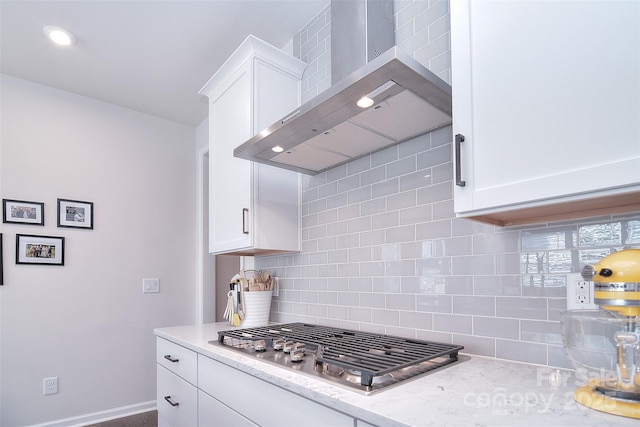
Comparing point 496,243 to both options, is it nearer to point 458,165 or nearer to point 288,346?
point 458,165

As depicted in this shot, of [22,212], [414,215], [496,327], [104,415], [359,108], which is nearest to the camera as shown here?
[496,327]

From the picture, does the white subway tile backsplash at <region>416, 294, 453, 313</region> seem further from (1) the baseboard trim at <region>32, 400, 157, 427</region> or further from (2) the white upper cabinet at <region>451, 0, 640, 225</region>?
(1) the baseboard trim at <region>32, 400, 157, 427</region>

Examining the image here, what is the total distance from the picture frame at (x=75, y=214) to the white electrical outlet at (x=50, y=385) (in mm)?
1194

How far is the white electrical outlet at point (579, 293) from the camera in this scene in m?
1.14

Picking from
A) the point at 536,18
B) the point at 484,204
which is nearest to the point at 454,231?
the point at 484,204

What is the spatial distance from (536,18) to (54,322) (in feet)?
11.9

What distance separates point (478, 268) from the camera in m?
1.43

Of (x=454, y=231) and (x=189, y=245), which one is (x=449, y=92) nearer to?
(x=454, y=231)

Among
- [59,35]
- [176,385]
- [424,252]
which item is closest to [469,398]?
[424,252]

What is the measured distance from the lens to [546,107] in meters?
0.97

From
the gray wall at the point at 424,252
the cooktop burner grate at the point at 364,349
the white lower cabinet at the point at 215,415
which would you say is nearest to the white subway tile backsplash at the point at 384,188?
the gray wall at the point at 424,252

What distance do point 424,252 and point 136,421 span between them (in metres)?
2.99

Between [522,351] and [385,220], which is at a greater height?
[385,220]

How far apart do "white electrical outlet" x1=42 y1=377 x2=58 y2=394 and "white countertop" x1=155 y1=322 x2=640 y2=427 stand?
261 centimetres
